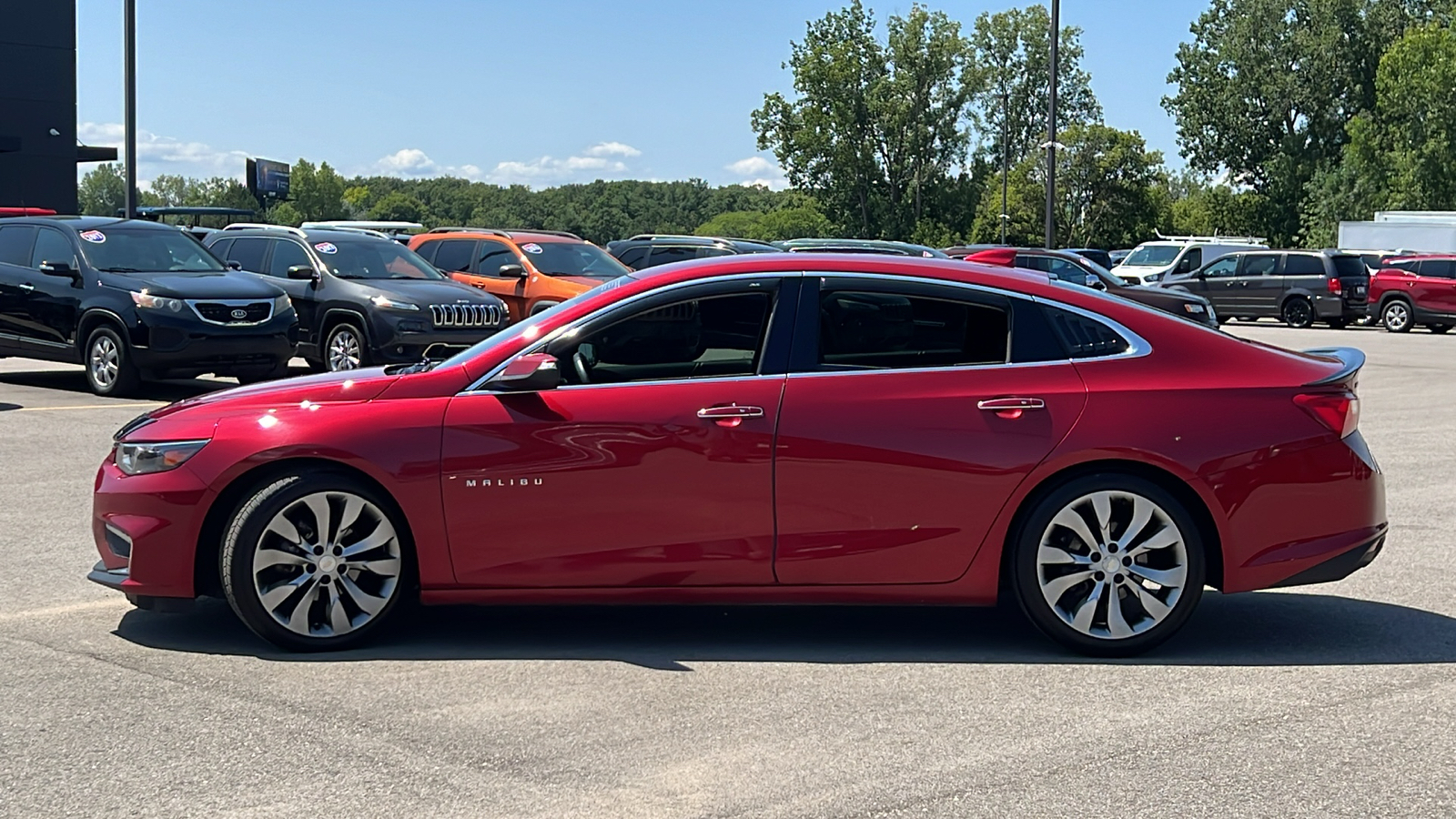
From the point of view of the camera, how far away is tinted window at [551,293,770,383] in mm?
5812

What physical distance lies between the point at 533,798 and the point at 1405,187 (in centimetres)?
7354

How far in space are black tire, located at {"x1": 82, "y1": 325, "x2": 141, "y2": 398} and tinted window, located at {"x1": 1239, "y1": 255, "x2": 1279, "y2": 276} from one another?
26546mm

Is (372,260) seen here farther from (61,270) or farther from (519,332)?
(519,332)

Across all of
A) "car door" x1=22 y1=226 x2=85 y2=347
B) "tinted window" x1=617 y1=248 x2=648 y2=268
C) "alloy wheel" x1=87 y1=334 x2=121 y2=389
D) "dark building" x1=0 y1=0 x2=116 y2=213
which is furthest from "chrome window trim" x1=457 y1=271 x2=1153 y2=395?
"dark building" x1=0 y1=0 x2=116 y2=213

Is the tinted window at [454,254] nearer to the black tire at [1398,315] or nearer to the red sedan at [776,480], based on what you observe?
the red sedan at [776,480]

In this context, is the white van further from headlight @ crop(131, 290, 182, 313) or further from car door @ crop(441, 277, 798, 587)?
car door @ crop(441, 277, 798, 587)

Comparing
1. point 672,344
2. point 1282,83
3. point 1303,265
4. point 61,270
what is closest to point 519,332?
point 672,344

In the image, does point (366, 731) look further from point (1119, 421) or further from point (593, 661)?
point (1119, 421)

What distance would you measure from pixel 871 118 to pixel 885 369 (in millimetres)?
91539

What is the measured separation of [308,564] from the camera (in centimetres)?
570

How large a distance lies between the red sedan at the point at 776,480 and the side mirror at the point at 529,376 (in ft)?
0.03

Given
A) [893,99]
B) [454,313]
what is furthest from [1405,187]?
[454,313]

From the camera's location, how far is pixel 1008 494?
18.6 feet

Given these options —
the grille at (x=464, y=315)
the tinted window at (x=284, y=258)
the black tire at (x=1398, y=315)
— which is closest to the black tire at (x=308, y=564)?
the grille at (x=464, y=315)
